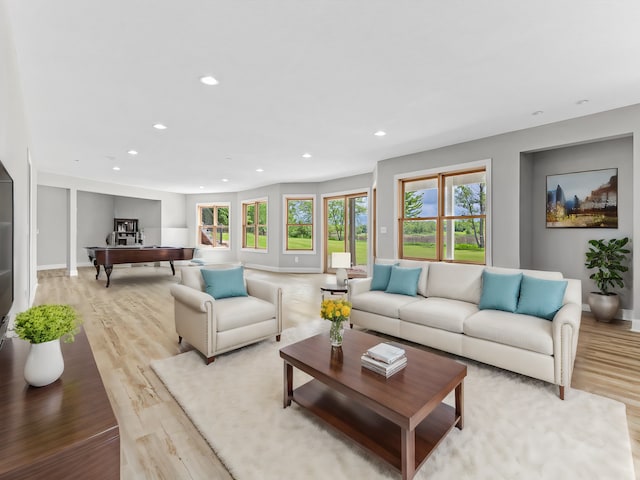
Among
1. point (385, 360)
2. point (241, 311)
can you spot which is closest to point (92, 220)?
point (241, 311)

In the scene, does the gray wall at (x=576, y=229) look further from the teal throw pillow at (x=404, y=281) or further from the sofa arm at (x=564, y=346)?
the sofa arm at (x=564, y=346)

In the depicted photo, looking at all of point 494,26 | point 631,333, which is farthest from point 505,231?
point 494,26

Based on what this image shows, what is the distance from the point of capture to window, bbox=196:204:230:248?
10820 mm

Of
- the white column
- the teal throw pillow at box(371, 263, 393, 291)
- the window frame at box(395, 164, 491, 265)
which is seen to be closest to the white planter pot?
the teal throw pillow at box(371, 263, 393, 291)

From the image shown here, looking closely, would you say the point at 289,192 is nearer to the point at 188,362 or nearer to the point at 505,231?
the point at 505,231

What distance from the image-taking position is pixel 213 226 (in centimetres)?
1093

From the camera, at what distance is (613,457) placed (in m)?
1.69

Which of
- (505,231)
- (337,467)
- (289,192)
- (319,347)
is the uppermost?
(289,192)

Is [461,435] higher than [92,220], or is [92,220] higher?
[92,220]

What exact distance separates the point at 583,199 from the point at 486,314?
309 centimetres

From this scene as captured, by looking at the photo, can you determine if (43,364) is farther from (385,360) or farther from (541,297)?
(541,297)

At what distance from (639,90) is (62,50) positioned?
541 centimetres

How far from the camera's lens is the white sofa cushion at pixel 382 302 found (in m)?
3.34

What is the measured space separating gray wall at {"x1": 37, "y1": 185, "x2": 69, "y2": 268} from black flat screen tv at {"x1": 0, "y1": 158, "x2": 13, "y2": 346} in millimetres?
9141
